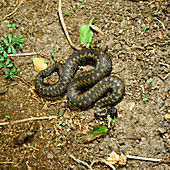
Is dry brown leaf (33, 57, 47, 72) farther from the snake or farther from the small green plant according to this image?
the small green plant

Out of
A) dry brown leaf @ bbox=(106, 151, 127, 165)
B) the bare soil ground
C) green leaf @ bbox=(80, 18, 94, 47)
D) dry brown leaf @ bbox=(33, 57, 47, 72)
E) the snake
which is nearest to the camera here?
dry brown leaf @ bbox=(106, 151, 127, 165)

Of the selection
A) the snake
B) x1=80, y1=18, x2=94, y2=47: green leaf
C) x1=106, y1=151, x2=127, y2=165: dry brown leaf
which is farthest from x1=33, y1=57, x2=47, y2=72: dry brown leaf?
x1=106, y1=151, x2=127, y2=165: dry brown leaf

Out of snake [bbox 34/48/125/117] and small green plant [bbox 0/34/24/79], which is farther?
small green plant [bbox 0/34/24/79]

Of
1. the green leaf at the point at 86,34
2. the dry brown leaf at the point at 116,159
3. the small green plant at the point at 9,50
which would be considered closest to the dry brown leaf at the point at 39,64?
the small green plant at the point at 9,50

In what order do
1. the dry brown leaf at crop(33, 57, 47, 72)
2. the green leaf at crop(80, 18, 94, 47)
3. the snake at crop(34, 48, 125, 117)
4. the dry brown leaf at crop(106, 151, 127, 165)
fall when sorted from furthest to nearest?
the dry brown leaf at crop(33, 57, 47, 72) < the green leaf at crop(80, 18, 94, 47) < the snake at crop(34, 48, 125, 117) < the dry brown leaf at crop(106, 151, 127, 165)

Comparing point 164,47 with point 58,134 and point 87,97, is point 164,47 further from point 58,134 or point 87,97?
point 58,134

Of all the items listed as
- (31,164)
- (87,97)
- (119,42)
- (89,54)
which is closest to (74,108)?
(87,97)

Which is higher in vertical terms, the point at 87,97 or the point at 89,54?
the point at 89,54

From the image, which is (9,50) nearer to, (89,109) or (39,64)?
(39,64)
